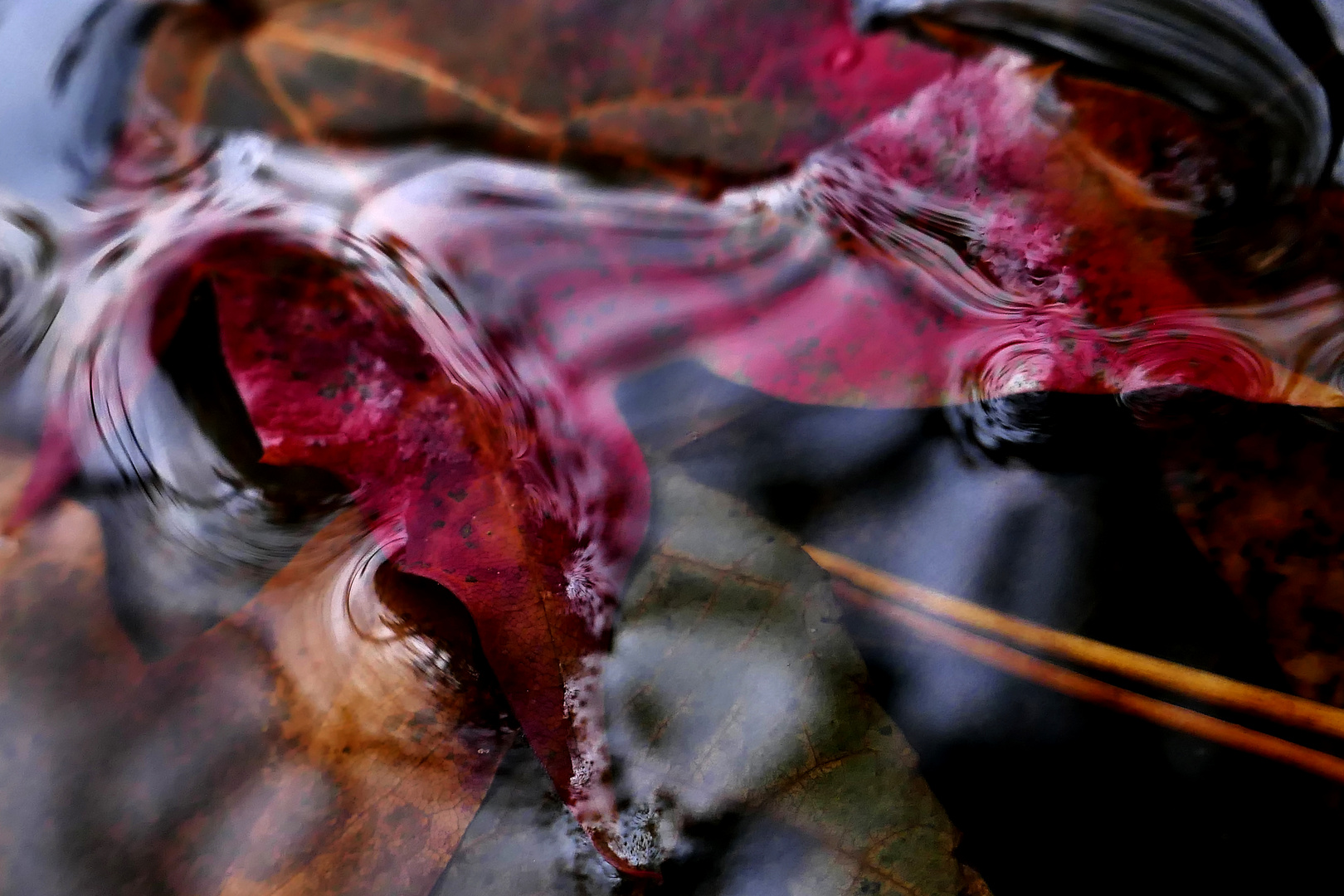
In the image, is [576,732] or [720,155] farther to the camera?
[720,155]

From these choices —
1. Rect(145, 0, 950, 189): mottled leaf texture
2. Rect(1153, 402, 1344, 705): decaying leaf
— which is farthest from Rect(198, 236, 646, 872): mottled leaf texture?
Rect(1153, 402, 1344, 705): decaying leaf

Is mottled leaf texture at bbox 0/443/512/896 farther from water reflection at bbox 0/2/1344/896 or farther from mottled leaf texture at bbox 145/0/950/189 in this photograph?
mottled leaf texture at bbox 145/0/950/189

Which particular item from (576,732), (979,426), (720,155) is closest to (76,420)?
A: (576,732)

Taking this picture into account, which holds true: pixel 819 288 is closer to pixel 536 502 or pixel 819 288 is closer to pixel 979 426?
pixel 979 426

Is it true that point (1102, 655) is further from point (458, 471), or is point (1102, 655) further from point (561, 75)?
point (561, 75)

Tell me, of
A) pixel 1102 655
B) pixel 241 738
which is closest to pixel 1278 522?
pixel 1102 655
